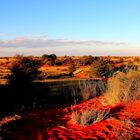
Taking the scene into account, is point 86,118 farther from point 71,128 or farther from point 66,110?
point 66,110

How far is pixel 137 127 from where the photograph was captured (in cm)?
1145

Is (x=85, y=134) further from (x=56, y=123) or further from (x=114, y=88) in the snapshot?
(x=114, y=88)

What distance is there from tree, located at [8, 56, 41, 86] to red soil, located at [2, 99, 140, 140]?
6.46 m

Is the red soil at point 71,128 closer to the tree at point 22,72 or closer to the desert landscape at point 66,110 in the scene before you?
the desert landscape at point 66,110

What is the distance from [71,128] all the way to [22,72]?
9248 millimetres

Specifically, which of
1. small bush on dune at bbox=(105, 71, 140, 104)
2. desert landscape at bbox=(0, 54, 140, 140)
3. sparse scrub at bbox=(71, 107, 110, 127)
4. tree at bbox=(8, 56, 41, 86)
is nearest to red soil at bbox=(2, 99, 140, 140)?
desert landscape at bbox=(0, 54, 140, 140)

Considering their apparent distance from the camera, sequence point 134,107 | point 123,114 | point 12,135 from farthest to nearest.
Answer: point 134,107
point 123,114
point 12,135

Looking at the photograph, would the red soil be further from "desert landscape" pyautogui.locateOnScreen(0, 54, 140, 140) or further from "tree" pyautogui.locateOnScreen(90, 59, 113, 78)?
"tree" pyautogui.locateOnScreen(90, 59, 113, 78)

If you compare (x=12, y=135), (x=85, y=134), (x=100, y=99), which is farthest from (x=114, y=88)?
(x=12, y=135)

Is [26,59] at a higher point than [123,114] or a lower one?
higher

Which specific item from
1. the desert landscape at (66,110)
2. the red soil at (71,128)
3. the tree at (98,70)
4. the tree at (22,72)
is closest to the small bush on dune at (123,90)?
the desert landscape at (66,110)

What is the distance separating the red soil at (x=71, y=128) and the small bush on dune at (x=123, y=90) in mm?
2353

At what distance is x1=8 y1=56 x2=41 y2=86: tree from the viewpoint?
19453 mm

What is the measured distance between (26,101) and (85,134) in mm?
8615
